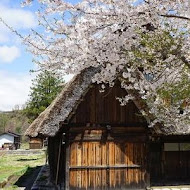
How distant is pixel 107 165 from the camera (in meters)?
10.3

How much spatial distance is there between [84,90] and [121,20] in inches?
161

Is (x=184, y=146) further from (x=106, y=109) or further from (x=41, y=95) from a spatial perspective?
(x=41, y=95)

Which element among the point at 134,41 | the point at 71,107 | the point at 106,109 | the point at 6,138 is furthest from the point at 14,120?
A: the point at 134,41

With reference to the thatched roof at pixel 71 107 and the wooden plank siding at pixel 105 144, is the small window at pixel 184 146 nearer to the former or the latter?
the thatched roof at pixel 71 107

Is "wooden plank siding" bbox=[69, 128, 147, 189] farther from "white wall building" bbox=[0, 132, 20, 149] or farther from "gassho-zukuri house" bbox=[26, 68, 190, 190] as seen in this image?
"white wall building" bbox=[0, 132, 20, 149]

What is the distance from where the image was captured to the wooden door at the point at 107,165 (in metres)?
10.1

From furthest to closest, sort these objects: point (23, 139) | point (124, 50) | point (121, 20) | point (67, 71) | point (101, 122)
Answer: point (23, 139) < point (101, 122) < point (67, 71) < point (124, 50) < point (121, 20)

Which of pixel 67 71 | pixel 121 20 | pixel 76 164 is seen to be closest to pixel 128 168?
pixel 76 164

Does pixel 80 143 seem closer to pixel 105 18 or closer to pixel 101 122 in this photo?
pixel 101 122

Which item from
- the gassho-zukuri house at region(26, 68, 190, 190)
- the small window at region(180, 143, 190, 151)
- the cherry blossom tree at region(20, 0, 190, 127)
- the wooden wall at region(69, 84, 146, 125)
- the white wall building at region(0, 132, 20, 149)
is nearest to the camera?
the cherry blossom tree at region(20, 0, 190, 127)

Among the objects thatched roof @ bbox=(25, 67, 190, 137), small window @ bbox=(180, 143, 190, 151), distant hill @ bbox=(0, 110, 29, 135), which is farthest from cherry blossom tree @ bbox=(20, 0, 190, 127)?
distant hill @ bbox=(0, 110, 29, 135)

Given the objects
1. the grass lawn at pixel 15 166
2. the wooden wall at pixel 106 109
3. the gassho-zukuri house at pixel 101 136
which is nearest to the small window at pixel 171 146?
the gassho-zukuri house at pixel 101 136

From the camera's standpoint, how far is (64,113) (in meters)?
9.70

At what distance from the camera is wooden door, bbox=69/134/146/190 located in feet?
33.2
